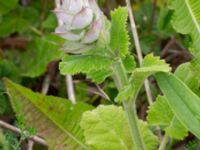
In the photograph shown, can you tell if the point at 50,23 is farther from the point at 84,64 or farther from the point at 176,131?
the point at 84,64

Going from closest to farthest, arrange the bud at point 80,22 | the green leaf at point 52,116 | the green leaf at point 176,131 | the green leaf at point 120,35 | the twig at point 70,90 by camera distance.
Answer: the bud at point 80,22 → the green leaf at point 120,35 → the green leaf at point 176,131 → the green leaf at point 52,116 → the twig at point 70,90

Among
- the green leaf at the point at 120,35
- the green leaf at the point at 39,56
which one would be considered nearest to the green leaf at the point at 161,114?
the green leaf at the point at 120,35

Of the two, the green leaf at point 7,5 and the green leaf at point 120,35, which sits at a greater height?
the green leaf at point 120,35

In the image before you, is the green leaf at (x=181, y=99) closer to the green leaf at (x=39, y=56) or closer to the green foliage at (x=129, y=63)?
the green foliage at (x=129, y=63)

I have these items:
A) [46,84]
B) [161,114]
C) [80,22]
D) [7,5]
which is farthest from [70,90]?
[80,22]

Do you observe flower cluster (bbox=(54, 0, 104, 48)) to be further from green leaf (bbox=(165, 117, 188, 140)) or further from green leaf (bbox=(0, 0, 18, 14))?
green leaf (bbox=(0, 0, 18, 14))

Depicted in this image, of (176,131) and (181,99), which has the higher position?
(181,99)
